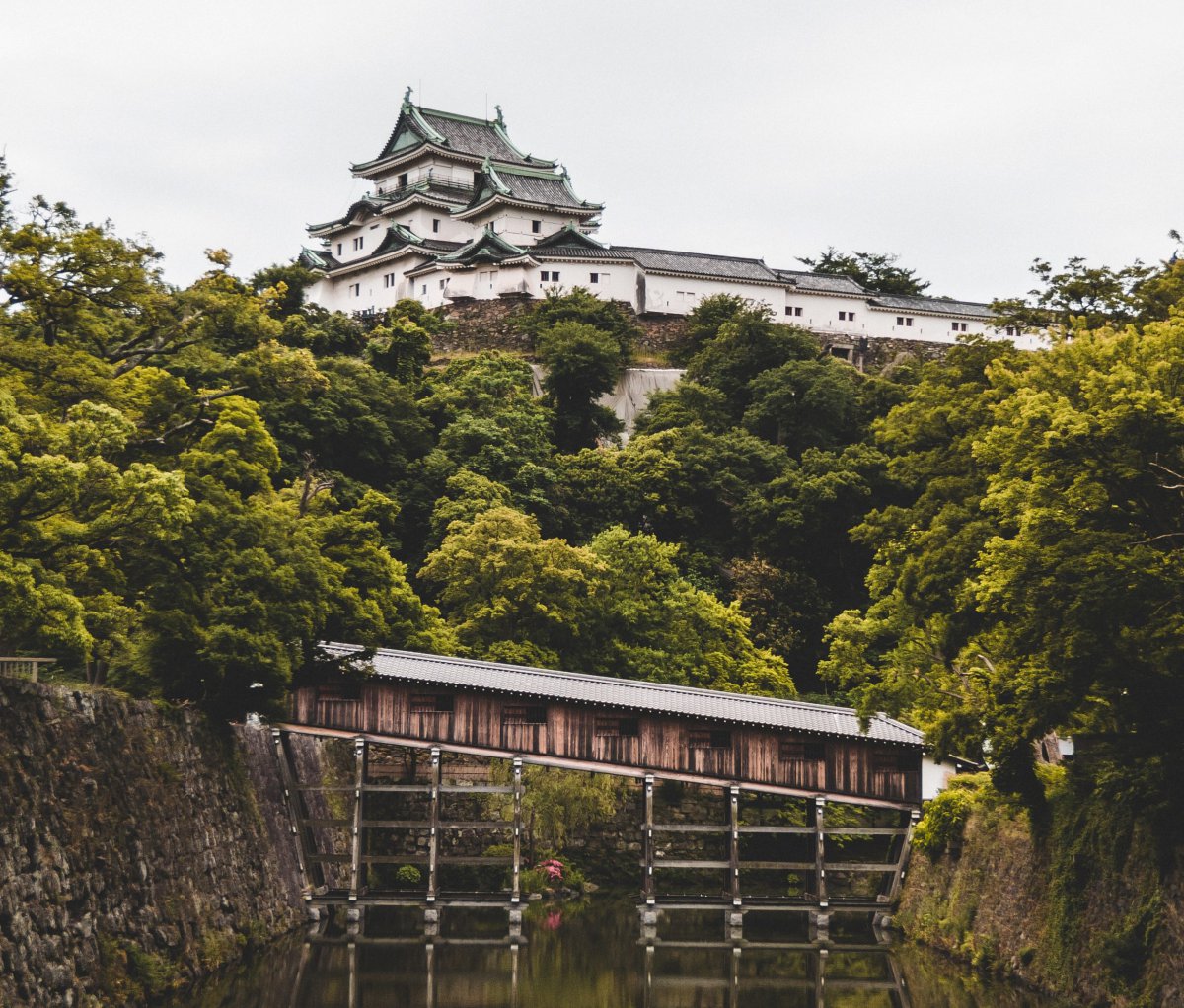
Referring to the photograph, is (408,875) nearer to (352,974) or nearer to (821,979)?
(352,974)

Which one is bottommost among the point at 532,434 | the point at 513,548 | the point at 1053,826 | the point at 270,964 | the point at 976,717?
the point at 270,964

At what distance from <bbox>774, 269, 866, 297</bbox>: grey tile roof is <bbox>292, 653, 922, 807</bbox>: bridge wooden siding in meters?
43.0

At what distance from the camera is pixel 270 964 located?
80.7ft

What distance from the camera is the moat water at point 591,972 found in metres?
22.2

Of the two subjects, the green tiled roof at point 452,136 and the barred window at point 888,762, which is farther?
the green tiled roof at point 452,136

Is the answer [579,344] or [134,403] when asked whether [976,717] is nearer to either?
[134,403]

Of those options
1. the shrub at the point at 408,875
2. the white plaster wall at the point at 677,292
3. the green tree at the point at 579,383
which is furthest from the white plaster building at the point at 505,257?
the shrub at the point at 408,875

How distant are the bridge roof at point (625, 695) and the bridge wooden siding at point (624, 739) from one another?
0.20m

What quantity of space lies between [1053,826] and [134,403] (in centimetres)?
1746

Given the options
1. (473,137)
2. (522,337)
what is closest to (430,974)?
(522,337)

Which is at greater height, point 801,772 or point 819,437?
point 819,437

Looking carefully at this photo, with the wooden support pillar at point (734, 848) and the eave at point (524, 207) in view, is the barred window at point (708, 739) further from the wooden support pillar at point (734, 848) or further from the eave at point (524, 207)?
the eave at point (524, 207)

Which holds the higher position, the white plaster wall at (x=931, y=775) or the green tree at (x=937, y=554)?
the green tree at (x=937, y=554)

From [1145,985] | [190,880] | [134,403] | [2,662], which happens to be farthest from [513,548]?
[1145,985]
